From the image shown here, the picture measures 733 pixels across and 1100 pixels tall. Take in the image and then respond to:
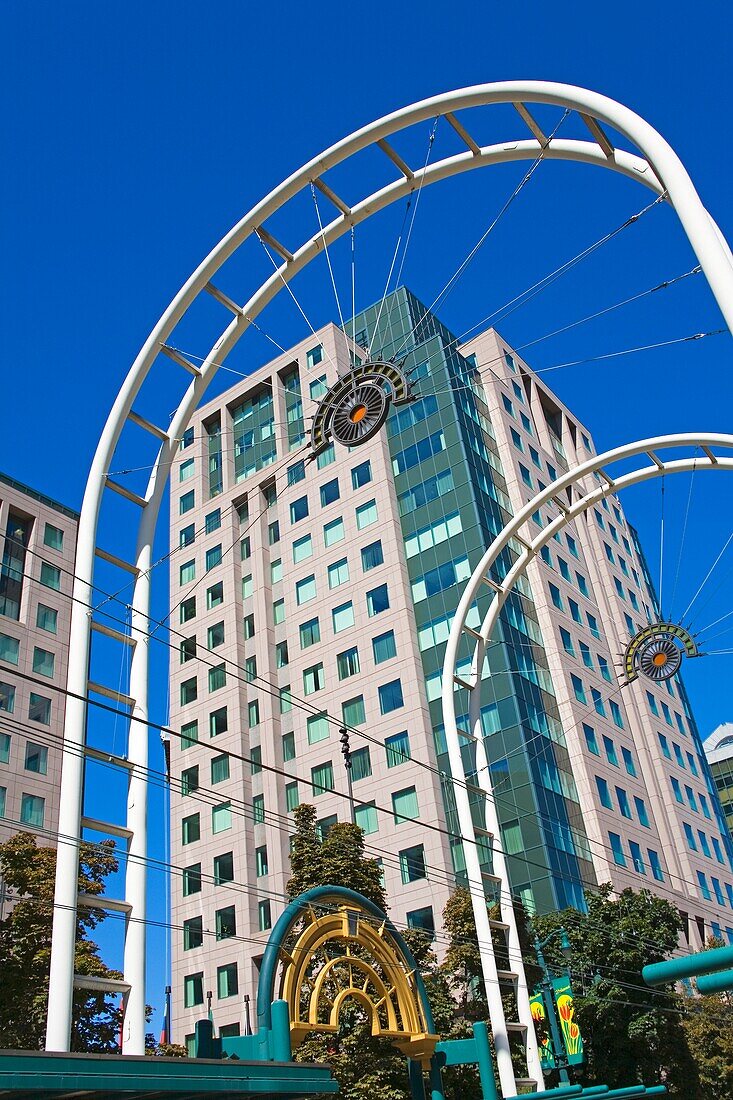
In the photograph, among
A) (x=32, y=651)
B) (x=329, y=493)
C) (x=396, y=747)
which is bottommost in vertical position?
(x=396, y=747)

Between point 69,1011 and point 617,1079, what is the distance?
2776 centimetres

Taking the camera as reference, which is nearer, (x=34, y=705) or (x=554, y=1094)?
(x=554, y=1094)

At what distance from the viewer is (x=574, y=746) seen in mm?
56938

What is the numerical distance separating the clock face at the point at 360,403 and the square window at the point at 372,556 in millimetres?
40001

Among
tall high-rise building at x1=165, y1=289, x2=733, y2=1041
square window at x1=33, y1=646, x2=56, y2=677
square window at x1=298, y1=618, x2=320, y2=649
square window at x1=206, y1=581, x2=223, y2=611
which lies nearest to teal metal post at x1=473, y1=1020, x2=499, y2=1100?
tall high-rise building at x1=165, y1=289, x2=733, y2=1041

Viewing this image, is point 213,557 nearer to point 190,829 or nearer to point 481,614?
point 190,829

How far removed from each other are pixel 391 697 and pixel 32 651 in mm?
25390

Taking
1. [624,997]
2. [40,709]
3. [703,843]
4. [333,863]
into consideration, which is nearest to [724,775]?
[703,843]

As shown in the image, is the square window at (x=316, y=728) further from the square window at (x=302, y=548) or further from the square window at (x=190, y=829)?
the square window at (x=302, y=548)

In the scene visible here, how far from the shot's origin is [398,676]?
2245 inches

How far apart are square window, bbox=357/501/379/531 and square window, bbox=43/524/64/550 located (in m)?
24.1

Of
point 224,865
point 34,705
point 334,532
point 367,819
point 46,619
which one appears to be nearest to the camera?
point 367,819

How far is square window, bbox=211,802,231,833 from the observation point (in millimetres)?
61319

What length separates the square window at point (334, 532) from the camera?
64.3 meters
